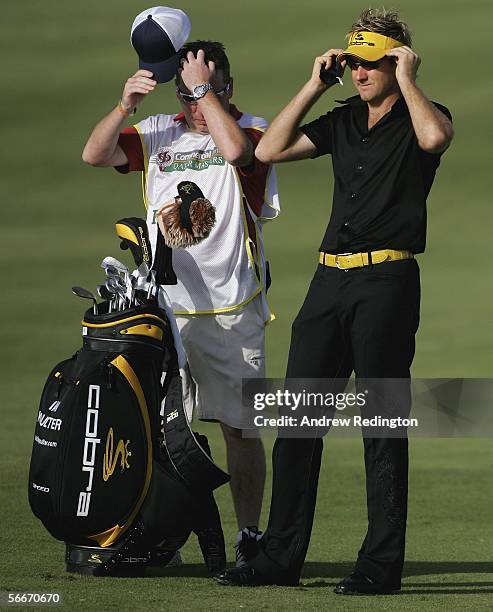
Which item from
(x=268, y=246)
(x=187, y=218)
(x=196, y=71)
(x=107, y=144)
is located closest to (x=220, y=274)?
(x=187, y=218)

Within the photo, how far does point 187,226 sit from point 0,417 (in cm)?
412

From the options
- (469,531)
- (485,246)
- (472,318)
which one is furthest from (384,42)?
(485,246)

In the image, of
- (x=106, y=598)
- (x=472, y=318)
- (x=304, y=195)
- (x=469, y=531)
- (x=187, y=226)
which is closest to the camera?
(x=106, y=598)

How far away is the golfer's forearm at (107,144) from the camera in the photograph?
20.0 ft

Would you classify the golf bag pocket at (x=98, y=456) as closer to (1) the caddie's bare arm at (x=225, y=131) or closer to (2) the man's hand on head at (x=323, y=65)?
(1) the caddie's bare arm at (x=225, y=131)

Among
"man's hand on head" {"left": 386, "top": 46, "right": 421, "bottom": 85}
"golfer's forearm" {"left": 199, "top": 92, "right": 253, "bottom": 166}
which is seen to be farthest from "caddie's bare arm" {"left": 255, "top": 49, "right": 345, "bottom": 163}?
"man's hand on head" {"left": 386, "top": 46, "right": 421, "bottom": 85}

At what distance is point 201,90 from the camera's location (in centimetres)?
591

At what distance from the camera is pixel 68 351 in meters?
12.2

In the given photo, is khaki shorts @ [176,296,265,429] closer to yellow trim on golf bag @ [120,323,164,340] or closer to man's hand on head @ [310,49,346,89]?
yellow trim on golf bag @ [120,323,164,340]

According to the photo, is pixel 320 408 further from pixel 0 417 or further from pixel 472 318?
pixel 472 318

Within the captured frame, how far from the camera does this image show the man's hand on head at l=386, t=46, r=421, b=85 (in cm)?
530

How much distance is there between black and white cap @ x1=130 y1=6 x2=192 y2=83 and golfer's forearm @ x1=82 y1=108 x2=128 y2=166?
0.22m

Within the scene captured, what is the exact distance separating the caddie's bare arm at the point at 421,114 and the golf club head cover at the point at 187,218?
100 centimetres

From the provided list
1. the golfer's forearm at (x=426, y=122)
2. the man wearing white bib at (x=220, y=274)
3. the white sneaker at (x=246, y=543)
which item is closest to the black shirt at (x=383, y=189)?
the golfer's forearm at (x=426, y=122)
